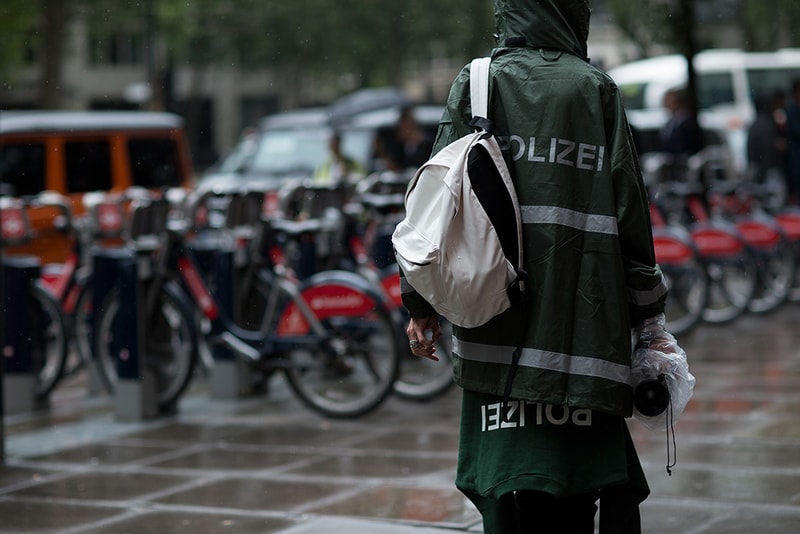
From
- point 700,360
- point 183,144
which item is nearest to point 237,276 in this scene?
point 700,360

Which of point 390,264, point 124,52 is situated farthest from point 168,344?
point 124,52

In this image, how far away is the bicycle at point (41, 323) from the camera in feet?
28.9

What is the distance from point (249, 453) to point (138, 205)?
2058mm

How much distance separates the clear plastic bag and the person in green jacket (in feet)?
0.19

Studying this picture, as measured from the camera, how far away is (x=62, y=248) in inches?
585

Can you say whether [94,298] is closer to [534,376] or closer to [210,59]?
[534,376]

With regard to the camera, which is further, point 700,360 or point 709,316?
point 709,316

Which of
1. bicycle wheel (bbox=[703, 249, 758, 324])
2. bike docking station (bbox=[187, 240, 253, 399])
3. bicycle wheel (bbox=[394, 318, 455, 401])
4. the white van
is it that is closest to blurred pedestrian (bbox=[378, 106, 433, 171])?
bicycle wheel (bbox=[703, 249, 758, 324])

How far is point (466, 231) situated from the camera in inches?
138

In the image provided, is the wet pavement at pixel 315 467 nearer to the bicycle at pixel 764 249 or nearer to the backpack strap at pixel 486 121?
the backpack strap at pixel 486 121

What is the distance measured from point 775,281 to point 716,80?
565 inches

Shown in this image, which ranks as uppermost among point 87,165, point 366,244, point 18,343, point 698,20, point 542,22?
point 542,22

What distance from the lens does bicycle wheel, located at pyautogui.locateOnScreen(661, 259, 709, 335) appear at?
36.0 feet

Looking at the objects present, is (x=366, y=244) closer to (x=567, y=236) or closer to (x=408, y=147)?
(x=408, y=147)
